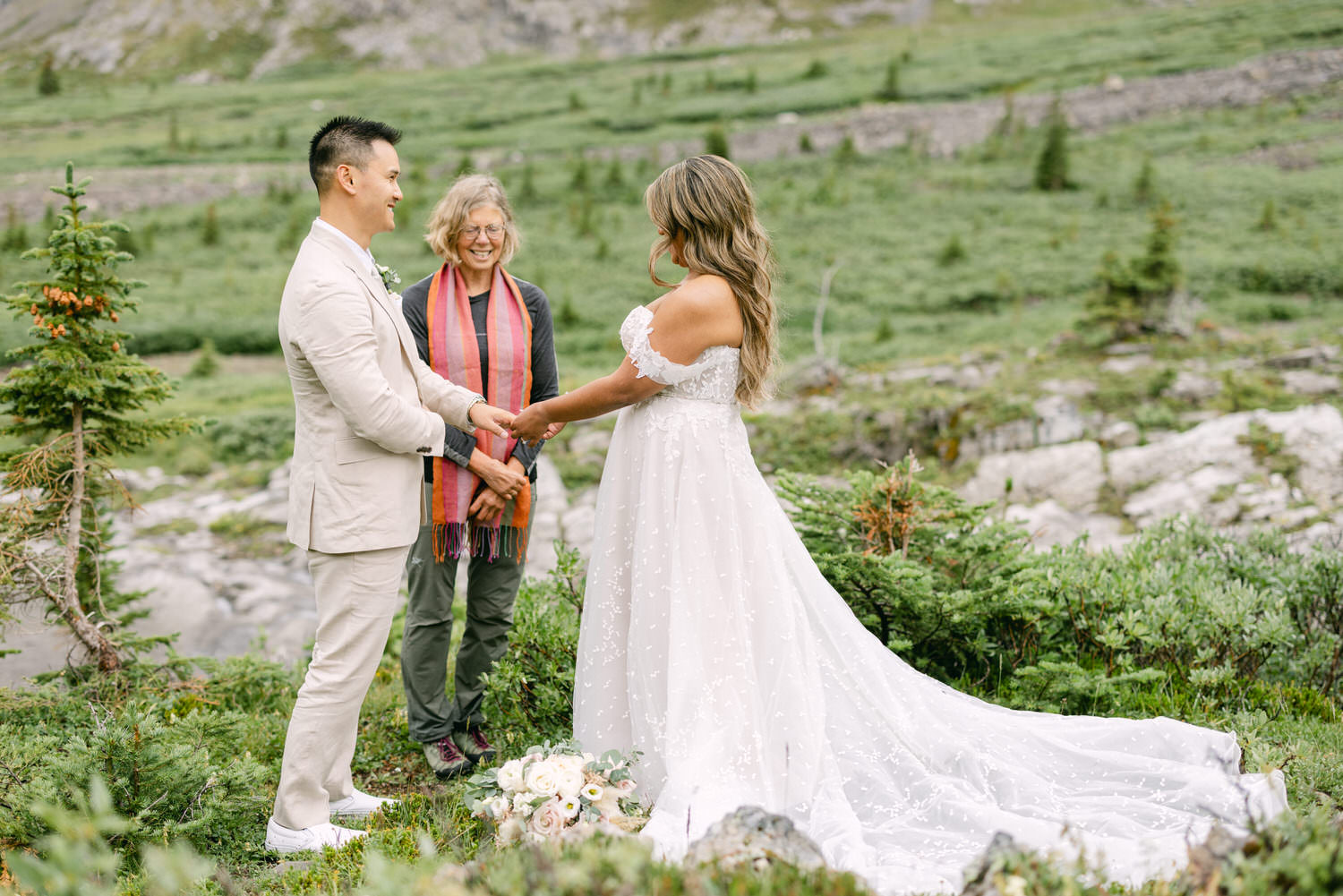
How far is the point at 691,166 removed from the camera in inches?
152

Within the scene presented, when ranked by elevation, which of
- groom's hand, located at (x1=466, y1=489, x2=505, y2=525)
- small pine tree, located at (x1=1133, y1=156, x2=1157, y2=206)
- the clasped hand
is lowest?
groom's hand, located at (x1=466, y1=489, x2=505, y2=525)

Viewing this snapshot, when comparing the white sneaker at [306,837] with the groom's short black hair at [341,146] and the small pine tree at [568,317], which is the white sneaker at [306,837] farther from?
the small pine tree at [568,317]

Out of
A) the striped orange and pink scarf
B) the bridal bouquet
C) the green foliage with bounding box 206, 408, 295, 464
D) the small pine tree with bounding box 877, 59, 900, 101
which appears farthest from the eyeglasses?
the small pine tree with bounding box 877, 59, 900, 101

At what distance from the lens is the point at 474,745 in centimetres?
488

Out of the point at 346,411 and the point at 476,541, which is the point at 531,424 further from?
the point at 346,411

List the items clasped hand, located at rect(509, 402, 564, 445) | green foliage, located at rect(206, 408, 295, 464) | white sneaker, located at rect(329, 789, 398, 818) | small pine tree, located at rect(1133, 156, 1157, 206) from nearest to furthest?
white sneaker, located at rect(329, 789, 398, 818), clasped hand, located at rect(509, 402, 564, 445), green foliage, located at rect(206, 408, 295, 464), small pine tree, located at rect(1133, 156, 1157, 206)

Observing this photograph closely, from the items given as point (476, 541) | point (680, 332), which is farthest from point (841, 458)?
point (680, 332)

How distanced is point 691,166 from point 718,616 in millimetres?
1950

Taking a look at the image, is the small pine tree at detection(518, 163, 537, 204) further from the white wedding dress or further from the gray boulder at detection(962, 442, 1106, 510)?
the white wedding dress

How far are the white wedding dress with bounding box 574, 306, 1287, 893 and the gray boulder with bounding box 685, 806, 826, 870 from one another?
0.73 m

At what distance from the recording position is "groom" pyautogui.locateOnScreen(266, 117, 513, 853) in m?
3.68

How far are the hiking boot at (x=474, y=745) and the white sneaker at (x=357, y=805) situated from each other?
Result: 69 cm

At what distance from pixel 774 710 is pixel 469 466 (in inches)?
76.9

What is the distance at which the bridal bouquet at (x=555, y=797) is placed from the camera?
125 inches
